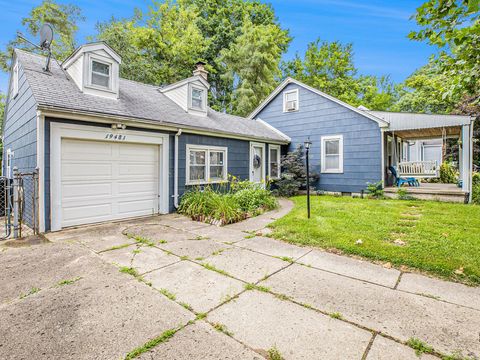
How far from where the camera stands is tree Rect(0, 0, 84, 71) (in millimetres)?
18422

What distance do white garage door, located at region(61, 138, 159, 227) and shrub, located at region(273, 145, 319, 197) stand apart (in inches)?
226

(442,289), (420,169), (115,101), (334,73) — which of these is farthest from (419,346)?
(334,73)

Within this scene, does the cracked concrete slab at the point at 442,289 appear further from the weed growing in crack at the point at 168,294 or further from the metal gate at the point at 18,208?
the metal gate at the point at 18,208

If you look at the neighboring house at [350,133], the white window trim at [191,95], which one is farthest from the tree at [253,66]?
the white window trim at [191,95]

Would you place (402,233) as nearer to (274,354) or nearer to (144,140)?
(274,354)

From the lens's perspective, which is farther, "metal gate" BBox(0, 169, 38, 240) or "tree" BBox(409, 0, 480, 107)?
"metal gate" BBox(0, 169, 38, 240)

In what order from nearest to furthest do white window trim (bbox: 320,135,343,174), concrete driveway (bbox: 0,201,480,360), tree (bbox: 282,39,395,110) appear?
concrete driveway (bbox: 0,201,480,360) < white window trim (bbox: 320,135,343,174) < tree (bbox: 282,39,395,110)

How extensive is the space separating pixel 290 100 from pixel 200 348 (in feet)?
38.7

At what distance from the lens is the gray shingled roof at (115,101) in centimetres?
573

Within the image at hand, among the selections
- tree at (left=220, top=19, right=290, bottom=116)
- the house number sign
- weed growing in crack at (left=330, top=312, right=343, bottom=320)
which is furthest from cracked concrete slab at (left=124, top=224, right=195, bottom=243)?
tree at (left=220, top=19, right=290, bottom=116)

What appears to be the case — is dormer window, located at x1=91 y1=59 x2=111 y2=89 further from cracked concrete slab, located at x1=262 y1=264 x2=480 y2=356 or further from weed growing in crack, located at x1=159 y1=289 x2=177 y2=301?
cracked concrete slab, located at x1=262 y1=264 x2=480 y2=356

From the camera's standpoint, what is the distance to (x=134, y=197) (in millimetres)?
6953

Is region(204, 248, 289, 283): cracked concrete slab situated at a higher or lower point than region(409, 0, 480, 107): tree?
lower

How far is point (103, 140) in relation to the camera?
616cm
